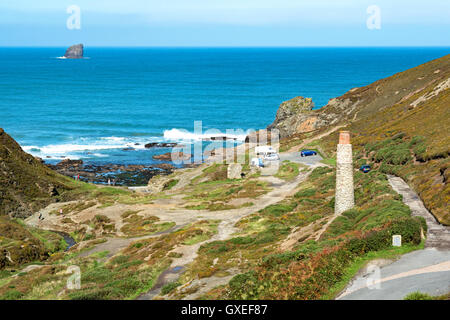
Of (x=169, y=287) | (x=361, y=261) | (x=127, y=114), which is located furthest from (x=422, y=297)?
(x=127, y=114)

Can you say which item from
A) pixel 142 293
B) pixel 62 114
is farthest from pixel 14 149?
pixel 62 114

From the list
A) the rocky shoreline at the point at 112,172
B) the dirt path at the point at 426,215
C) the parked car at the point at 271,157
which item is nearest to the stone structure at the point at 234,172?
the parked car at the point at 271,157

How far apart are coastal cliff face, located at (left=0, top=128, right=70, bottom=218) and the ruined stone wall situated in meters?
32.3

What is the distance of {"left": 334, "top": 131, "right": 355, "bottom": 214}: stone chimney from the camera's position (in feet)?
→ 96.4

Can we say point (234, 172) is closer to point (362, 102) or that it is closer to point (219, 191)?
point (219, 191)

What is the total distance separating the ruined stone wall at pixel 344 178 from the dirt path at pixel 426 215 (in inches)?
139

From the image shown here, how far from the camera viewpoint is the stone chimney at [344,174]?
29.4m

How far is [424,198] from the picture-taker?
3123cm

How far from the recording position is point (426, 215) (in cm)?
2783

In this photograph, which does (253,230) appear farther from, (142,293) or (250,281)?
(250,281)

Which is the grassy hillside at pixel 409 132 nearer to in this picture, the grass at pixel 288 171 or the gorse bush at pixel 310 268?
the gorse bush at pixel 310 268

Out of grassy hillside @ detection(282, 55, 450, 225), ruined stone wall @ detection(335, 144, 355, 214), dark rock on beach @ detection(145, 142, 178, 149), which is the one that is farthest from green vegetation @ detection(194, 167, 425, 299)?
dark rock on beach @ detection(145, 142, 178, 149)

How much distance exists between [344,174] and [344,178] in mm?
262

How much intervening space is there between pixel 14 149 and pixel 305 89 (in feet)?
458
